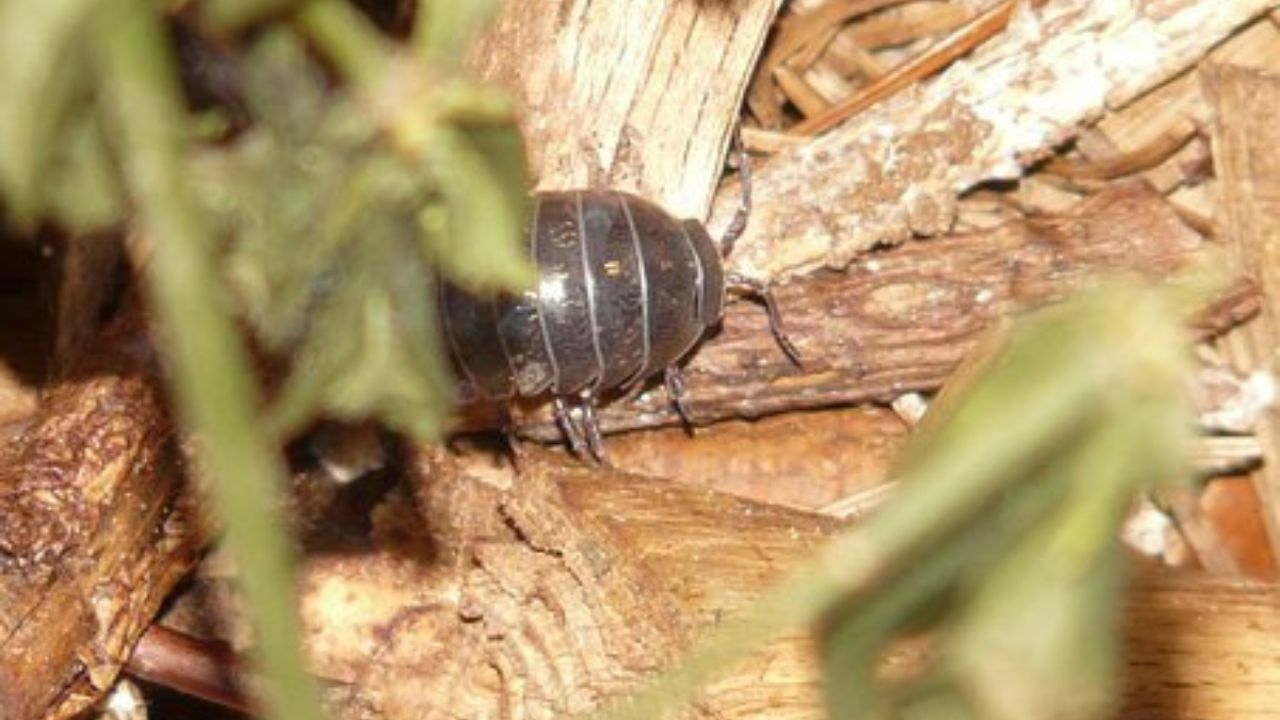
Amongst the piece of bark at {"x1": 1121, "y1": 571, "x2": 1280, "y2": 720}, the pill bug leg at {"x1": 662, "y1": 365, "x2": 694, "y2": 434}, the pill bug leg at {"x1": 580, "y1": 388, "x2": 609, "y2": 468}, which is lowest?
the pill bug leg at {"x1": 580, "y1": 388, "x2": 609, "y2": 468}

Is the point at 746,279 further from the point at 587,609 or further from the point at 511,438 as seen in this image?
the point at 587,609

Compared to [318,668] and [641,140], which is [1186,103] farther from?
[318,668]

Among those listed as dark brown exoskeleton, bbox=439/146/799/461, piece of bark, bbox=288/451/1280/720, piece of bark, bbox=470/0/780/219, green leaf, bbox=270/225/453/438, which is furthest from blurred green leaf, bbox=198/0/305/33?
dark brown exoskeleton, bbox=439/146/799/461

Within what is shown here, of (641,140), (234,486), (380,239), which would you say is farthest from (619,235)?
(234,486)

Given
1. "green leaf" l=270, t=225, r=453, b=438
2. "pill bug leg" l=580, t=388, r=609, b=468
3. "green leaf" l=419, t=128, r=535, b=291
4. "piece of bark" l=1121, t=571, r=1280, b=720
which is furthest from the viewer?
"pill bug leg" l=580, t=388, r=609, b=468

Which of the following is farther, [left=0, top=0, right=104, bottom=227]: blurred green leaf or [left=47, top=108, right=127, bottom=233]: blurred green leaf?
[left=47, top=108, right=127, bottom=233]: blurred green leaf

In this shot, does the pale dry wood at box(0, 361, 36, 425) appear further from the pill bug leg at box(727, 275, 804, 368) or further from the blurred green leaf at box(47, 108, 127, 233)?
the blurred green leaf at box(47, 108, 127, 233)
